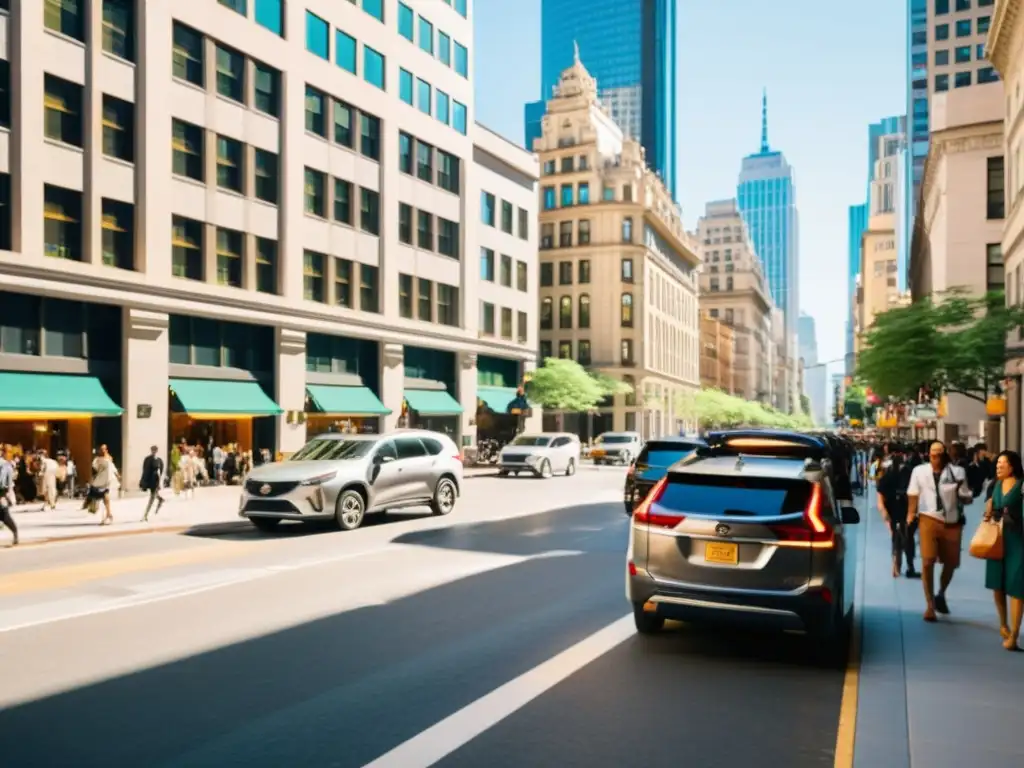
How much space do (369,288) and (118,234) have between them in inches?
513

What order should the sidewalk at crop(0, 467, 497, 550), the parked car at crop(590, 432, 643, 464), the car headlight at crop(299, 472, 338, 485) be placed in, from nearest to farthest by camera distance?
1. the car headlight at crop(299, 472, 338, 485)
2. the sidewalk at crop(0, 467, 497, 550)
3. the parked car at crop(590, 432, 643, 464)

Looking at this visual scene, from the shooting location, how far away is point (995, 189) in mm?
46938

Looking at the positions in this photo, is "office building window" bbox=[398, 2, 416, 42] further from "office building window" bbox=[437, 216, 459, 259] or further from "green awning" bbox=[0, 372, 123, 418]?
"green awning" bbox=[0, 372, 123, 418]

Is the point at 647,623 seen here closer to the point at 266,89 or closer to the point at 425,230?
the point at 266,89

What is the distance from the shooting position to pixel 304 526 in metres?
18.9

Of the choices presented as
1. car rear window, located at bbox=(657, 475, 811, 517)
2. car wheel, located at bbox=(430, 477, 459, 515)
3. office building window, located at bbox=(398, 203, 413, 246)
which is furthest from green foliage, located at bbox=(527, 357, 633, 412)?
car rear window, located at bbox=(657, 475, 811, 517)

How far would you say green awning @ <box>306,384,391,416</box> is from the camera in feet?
116

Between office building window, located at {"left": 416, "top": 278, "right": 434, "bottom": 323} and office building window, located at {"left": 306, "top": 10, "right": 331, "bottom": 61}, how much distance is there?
1088cm

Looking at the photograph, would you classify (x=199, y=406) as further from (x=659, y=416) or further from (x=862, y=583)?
(x=659, y=416)

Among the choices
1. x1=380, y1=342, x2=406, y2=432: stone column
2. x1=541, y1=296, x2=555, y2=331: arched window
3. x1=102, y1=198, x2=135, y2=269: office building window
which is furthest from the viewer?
x1=541, y1=296, x2=555, y2=331: arched window

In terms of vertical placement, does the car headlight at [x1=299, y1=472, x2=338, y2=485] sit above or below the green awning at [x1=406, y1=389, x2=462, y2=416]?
below

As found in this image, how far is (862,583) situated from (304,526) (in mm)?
10845

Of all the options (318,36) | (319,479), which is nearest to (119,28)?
(318,36)

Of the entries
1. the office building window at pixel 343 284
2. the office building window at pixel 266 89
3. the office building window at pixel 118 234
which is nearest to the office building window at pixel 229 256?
the office building window at pixel 118 234
